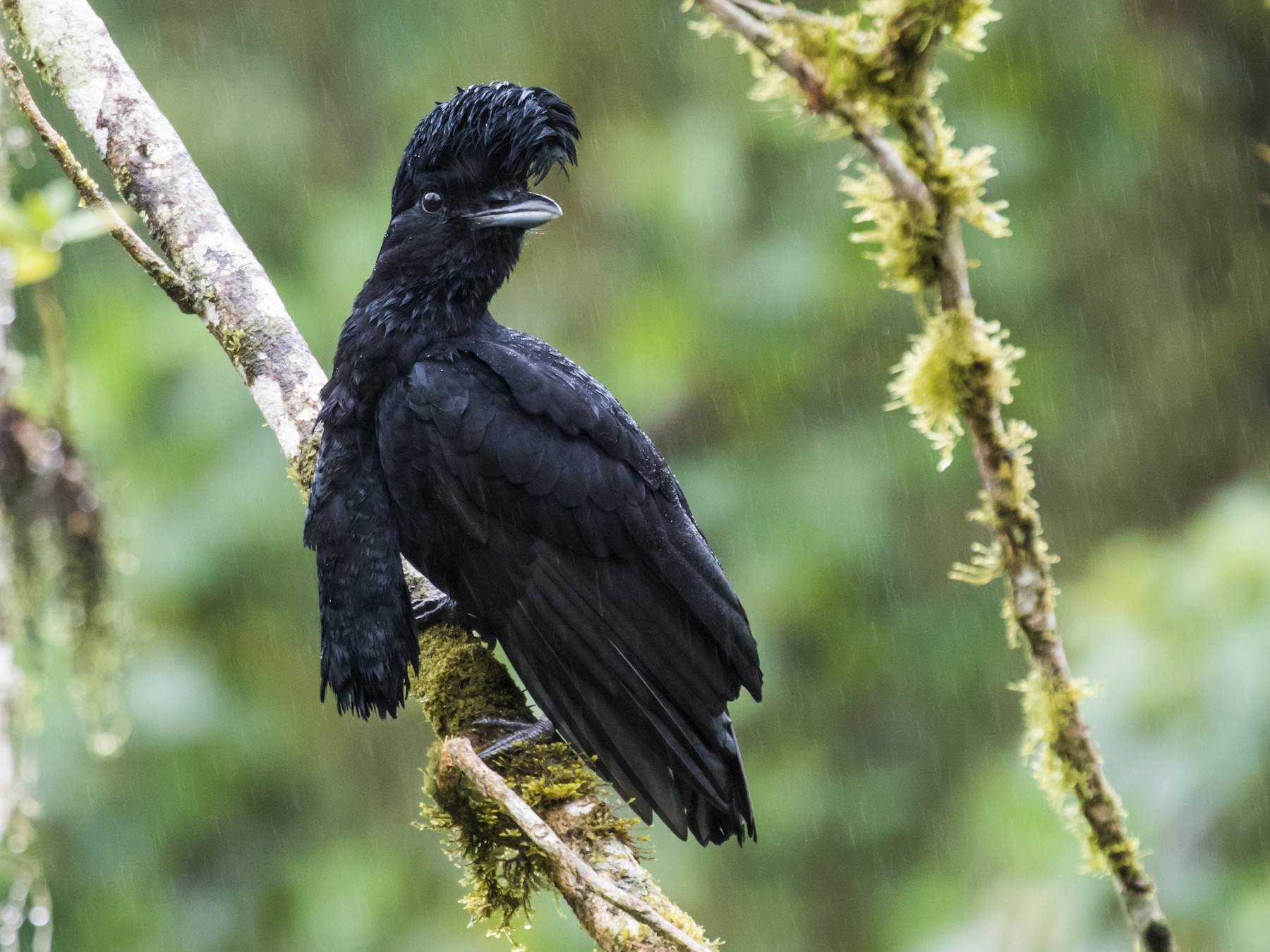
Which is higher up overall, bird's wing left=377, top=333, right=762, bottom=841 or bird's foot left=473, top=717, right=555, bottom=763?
bird's wing left=377, top=333, right=762, bottom=841

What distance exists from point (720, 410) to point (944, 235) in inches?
188

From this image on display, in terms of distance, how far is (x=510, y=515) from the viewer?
2764 millimetres

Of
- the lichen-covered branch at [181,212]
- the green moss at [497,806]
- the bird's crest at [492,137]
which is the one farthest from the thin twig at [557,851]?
the bird's crest at [492,137]

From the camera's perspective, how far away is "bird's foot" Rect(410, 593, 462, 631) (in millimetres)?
2961

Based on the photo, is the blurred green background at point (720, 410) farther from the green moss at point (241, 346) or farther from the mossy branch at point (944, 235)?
the mossy branch at point (944, 235)

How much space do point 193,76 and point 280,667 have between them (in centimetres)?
285

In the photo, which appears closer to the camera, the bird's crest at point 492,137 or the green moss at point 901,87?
the green moss at point 901,87

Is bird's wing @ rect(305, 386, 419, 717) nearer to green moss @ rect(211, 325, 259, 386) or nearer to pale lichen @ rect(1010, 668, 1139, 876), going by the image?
green moss @ rect(211, 325, 259, 386)

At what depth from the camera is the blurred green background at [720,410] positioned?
17.0 ft

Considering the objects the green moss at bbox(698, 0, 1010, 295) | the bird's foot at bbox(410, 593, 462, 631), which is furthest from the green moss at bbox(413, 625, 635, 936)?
the green moss at bbox(698, 0, 1010, 295)

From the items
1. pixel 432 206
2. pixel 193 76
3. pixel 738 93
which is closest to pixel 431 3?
pixel 193 76

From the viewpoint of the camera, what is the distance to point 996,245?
5.39 m

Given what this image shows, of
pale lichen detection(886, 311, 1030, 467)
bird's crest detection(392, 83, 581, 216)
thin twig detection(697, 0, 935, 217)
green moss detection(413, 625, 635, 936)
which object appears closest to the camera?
thin twig detection(697, 0, 935, 217)

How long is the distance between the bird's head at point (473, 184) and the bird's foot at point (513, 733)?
3.22 ft
